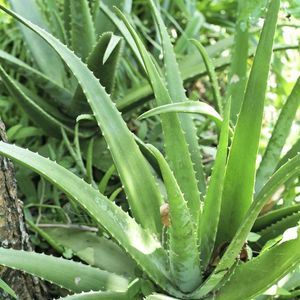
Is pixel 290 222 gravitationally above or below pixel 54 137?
below

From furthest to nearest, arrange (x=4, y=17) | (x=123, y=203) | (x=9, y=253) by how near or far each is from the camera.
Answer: (x=4, y=17), (x=123, y=203), (x=9, y=253)

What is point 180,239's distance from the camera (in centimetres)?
97

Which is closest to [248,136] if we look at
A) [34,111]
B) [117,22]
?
[117,22]

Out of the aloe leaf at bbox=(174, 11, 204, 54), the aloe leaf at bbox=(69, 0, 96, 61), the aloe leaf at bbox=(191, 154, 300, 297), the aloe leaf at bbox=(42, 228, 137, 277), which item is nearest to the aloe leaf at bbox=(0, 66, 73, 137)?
the aloe leaf at bbox=(69, 0, 96, 61)

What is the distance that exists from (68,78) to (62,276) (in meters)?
0.71

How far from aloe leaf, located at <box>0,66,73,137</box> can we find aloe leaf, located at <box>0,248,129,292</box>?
49 cm

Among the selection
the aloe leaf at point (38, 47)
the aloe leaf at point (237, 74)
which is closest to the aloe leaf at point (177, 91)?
the aloe leaf at point (237, 74)

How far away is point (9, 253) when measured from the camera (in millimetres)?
984

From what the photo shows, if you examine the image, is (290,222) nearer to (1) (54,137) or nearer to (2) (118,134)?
(2) (118,134)

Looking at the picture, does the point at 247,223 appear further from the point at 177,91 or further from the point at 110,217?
the point at 177,91

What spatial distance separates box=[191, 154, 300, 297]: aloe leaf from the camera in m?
0.90

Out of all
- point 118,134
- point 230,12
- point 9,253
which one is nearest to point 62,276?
point 9,253

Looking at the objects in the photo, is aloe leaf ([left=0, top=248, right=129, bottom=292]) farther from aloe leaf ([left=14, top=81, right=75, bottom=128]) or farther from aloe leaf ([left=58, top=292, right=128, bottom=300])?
aloe leaf ([left=14, top=81, right=75, bottom=128])

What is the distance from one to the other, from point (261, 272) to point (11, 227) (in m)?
0.43
